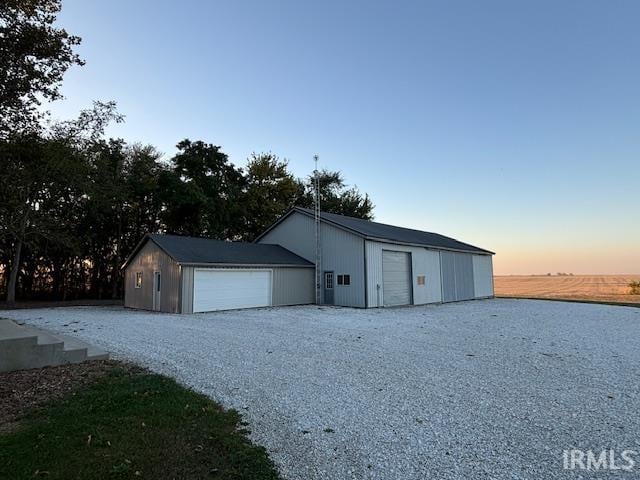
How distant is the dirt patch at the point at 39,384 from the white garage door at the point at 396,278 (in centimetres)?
1366

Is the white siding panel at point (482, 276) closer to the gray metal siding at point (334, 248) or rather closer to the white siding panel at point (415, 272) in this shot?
the white siding panel at point (415, 272)

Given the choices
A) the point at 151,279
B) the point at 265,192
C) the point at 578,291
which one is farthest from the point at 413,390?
the point at 578,291

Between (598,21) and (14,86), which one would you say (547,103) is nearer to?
(598,21)

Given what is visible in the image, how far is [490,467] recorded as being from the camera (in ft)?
10.2

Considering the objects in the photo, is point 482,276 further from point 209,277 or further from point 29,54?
point 29,54

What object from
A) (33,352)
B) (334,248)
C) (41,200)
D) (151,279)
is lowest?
(33,352)

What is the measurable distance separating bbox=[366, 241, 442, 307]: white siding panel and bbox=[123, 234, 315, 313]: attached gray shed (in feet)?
12.5

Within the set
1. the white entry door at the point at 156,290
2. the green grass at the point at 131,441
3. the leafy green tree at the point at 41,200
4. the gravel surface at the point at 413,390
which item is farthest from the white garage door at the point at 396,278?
the leafy green tree at the point at 41,200

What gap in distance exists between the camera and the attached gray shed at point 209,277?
15.3 m

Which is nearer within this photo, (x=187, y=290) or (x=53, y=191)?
(x=187, y=290)

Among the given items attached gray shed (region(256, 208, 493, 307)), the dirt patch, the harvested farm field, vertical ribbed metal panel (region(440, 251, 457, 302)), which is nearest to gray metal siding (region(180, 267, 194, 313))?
attached gray shed (region(256, 208, 493, 307))

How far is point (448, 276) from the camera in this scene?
22.6 metres

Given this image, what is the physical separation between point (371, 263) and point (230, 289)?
6682 millimetres

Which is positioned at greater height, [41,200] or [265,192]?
[265,192]
